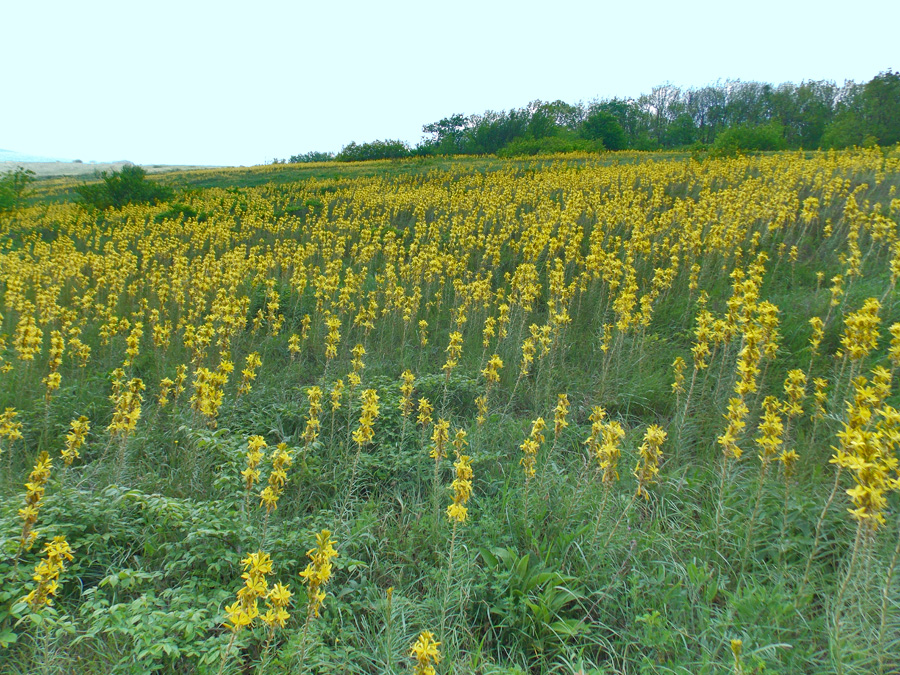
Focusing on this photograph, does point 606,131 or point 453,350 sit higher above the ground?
point 606,131

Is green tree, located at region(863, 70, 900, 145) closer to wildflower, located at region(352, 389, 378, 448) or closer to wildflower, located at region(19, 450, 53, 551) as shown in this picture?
wildflower, located at region(352, 389, 378, 448)

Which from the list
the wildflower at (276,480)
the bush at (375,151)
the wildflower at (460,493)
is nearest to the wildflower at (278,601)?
the wildflower at (276,480)

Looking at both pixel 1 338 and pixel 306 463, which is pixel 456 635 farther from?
Answer: pixel 1 338

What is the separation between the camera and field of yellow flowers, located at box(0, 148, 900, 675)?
7.29 feet

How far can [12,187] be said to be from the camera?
18.8 meters

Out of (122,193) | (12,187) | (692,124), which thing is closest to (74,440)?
(122,193)

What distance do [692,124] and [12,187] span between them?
208 ft

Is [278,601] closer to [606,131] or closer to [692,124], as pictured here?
[606,131]

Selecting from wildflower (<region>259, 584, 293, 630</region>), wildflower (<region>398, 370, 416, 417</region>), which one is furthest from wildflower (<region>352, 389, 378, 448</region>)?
wildflower (<region>259, 584, 293, 630</region>)

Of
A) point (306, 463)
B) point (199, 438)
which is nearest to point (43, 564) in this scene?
point (199, 438)

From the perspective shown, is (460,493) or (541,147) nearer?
(460,493)

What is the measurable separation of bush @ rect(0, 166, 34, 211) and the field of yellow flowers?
1434 centimetres

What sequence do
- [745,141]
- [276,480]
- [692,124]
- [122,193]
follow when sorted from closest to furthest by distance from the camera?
[276,480] < [122,193] < [745,141] < [692,124]

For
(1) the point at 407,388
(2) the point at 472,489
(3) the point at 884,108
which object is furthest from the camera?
(3) the point at 884,108
